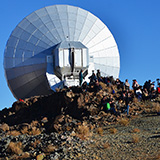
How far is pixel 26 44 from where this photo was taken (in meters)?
35.2

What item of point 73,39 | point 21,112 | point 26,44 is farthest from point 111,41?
point 21,112

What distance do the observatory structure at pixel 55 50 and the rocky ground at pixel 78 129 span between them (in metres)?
5.29

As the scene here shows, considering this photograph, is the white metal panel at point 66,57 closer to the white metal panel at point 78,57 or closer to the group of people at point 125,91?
the white metal panel at point 78,57

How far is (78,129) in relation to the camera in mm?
20094

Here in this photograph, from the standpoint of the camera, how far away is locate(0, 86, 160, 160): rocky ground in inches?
656

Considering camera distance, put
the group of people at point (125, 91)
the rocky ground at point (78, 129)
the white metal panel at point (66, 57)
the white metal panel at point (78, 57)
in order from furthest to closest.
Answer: the white metal panel at point (78, 57), the white metal panel at point (66, 57), the group of people at point (125, 91), the rocky ground at point (78, 129)

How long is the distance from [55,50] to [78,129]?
13619 millimetres

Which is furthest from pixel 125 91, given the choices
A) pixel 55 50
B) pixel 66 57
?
pixel 55 50

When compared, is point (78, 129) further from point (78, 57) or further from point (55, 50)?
point (55, 50)

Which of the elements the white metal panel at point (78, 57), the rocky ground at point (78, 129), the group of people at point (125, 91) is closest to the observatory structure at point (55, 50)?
the white metal panel at point (78, 57)

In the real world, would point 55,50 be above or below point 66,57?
above

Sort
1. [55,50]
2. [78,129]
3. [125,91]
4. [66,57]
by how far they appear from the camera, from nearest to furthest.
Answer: [78,129], [125,91], [66,57], [55,50]

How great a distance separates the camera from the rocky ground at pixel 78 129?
16.7 m

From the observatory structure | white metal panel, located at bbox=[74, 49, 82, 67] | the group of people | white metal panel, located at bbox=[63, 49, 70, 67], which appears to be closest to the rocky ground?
the group of people
